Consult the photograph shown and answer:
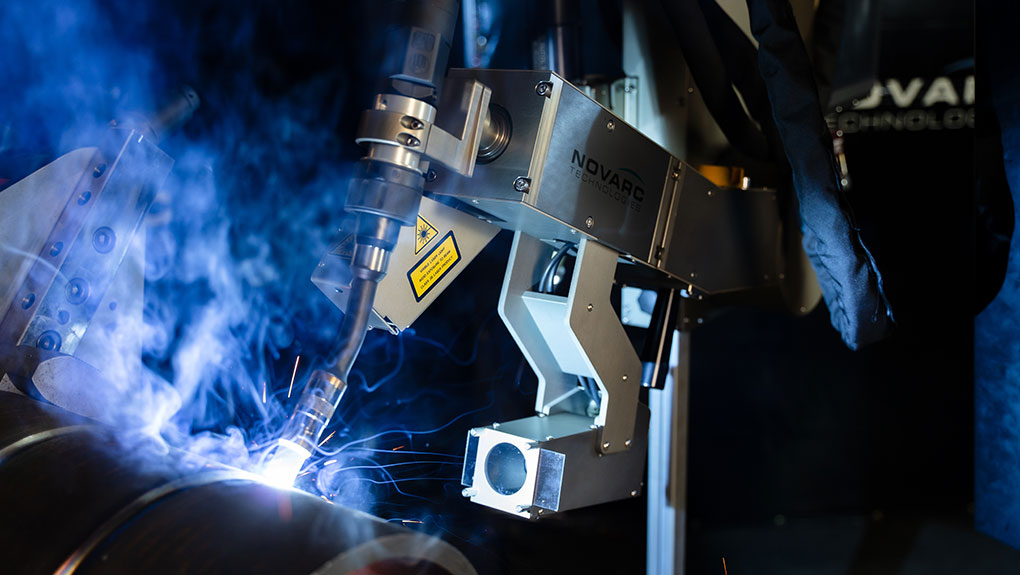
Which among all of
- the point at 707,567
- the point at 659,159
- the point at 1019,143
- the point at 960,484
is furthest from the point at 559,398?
the point at 960,484

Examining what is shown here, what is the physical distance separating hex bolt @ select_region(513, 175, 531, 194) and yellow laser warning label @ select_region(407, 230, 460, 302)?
16cm

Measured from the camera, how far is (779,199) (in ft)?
4.63

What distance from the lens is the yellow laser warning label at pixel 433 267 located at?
3.20 ft

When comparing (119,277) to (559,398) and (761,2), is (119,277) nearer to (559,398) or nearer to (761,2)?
(559,398)

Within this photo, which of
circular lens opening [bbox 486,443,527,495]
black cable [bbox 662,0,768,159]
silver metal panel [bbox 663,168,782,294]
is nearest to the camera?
circular lens opening [bbox 486,443,527,495]

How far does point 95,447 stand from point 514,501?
0.50 m

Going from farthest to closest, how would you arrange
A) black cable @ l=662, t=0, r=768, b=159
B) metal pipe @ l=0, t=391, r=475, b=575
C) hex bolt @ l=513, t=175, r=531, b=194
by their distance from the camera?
black cable @ l=662, t=0, r=768, b=159 → hex bolt @ l=513, t=175, r=531, b=194 → metal pipe @ l=0, t=391, r=475, b=575

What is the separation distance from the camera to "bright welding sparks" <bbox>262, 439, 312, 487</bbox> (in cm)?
Result: 79

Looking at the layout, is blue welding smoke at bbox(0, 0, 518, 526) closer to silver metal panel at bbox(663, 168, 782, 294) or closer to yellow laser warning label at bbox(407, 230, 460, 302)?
yellow laser warning label at bbox(407, 230, 460, 302)

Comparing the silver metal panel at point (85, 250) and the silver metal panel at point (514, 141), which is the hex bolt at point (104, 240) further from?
the silver metal panel at point (514, 141)

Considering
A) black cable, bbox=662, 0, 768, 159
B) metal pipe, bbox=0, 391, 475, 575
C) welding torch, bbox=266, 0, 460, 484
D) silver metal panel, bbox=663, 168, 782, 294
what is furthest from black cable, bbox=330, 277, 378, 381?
black cable, bbox=662, 0, 768, 159

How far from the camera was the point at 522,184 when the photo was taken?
34.5 inches

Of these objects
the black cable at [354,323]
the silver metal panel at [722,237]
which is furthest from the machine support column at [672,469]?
the black cable at [354,323]

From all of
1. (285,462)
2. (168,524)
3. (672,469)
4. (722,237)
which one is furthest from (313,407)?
(672,469)
